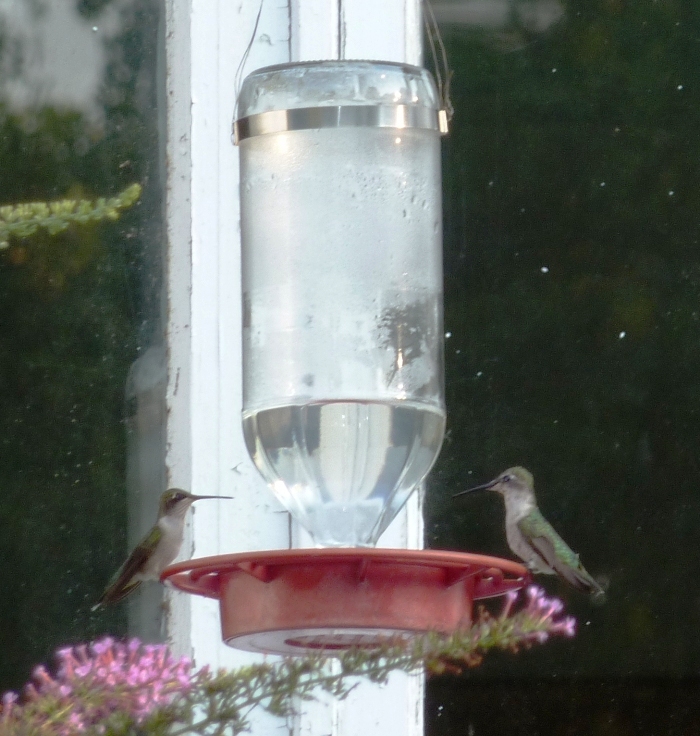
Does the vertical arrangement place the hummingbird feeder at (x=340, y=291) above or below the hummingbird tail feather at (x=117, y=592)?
above

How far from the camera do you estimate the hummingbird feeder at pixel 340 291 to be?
209 centimetres

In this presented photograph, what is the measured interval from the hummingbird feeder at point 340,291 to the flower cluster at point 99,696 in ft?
1.49

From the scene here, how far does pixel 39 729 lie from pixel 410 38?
1.67 m

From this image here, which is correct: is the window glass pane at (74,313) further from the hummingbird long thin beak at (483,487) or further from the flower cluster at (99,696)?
the flower cluster at (99,696)

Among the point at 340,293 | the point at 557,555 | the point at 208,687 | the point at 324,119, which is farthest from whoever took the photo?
the point at 557,555

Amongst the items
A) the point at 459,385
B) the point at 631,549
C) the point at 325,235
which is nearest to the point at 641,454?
the point at 631,549

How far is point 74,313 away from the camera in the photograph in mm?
2656

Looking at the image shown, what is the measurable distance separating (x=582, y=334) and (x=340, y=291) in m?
0.72

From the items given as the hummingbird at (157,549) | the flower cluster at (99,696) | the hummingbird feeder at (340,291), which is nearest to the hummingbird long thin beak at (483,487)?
the hummingbird feeder at (340,291)

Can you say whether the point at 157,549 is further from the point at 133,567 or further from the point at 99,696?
the point at 99,696

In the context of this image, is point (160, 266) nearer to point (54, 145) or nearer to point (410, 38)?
point (54, 145)

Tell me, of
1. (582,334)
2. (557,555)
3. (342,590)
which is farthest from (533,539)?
(342,590)

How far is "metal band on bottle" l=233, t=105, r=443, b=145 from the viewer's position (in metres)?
2.00

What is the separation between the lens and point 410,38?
2.66m
